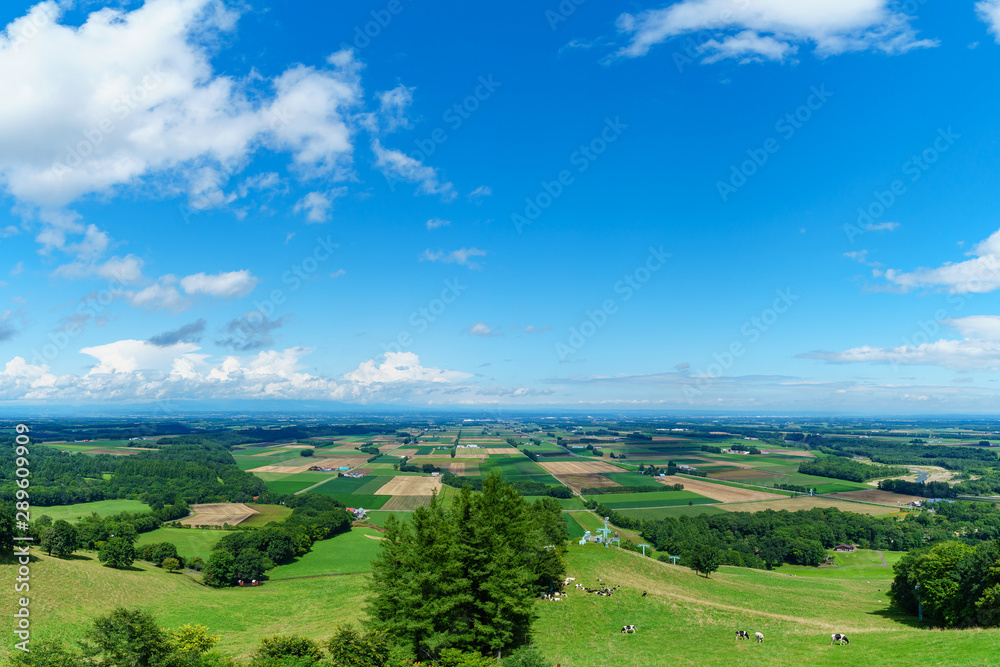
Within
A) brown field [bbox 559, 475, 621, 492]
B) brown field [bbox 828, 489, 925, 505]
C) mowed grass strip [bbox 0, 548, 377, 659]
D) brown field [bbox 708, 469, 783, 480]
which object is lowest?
brown field [bbox 708, 469, 783, 480]

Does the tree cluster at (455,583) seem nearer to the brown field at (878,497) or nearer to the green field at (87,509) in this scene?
the green field at (87,509)

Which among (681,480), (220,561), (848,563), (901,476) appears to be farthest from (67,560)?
(901,476)

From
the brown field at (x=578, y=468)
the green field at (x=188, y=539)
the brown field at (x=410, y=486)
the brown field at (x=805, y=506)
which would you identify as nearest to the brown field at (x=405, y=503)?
the brown field at (x=410, y=486)

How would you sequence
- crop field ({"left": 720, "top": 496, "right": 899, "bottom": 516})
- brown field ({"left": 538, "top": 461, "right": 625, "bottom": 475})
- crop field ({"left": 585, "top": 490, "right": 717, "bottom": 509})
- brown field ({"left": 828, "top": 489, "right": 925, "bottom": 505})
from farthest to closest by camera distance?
1. brown field ({"left": 538, "top": 461, "right": 625, "bottom": 475})
2. brown field ({"left": 828, "top": 489, "right": 925, "bottom": 505})
3. crop field ({"left": 585, "top": 490, "right": 717, "bottom": 509})
4. crop field ({"left": 720, "top": 496, "right": 899, "bottom": 516})

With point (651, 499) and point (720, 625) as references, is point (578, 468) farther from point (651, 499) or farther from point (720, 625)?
point (720, 625)

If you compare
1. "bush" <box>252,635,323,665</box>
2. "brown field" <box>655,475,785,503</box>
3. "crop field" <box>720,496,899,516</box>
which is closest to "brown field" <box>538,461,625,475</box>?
"brown field" <box>655,475,785,503</box>

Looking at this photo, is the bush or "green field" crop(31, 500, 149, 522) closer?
the bush

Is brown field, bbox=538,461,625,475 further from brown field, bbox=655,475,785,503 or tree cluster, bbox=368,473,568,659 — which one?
tree cluster, bbox=368,473,568,659
